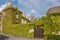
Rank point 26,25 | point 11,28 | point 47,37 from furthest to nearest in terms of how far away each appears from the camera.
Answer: point 11,28 → point 26,25 → point 47,37

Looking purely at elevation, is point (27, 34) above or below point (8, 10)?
below

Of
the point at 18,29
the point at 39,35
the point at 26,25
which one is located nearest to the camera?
the point at 39,35

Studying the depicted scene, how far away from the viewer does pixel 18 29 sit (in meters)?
39.9

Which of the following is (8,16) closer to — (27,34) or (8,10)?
(8,10)

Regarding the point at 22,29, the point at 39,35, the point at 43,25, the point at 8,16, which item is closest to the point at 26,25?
the point at 22,29

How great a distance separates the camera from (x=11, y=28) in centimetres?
4325

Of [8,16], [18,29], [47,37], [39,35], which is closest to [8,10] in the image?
[8,16]

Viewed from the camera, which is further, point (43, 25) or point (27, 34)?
point (27, 34)

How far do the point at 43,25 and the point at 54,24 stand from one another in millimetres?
2323

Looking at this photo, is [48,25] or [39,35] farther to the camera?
[48,25]

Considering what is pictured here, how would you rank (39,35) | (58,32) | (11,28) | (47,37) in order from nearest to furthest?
1. (47,37)
2. (39,35)
3. (58,32)
4. (11,28)

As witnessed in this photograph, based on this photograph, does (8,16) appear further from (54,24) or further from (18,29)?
(54,24)

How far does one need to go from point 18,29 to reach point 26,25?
11.0 feet

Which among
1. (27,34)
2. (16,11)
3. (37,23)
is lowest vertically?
(27,34)
